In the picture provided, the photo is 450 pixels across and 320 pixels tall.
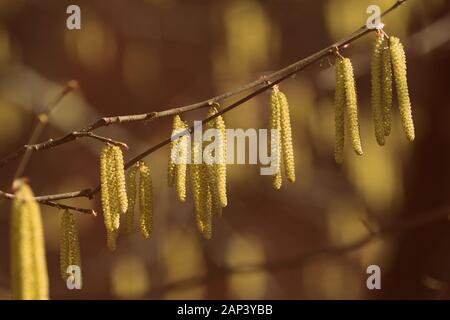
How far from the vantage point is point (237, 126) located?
2826 millimetres

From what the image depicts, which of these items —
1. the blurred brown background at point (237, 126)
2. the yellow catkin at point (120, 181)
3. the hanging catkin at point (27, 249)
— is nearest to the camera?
the hanging catkin at point (27, 249)

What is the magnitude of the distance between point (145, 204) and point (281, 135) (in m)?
0.25

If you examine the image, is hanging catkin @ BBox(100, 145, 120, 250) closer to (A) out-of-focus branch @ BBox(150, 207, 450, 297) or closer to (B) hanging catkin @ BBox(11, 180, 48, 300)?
(B) hanging catkin @ BBox(11, 180, 48, 300)

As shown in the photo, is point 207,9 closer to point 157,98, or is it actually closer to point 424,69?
point 157,98

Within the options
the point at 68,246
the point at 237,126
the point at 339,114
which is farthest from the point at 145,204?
the point at 237,126

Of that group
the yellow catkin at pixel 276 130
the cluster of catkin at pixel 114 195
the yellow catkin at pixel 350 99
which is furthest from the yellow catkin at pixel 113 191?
the yellow catkin at pixel 350 99

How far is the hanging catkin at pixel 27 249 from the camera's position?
41.8 inches

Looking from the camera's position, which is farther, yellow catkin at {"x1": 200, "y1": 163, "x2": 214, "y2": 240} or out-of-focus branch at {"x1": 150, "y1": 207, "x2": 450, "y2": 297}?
out-of-focus branch at {"x1": 150, "y1": 207, "x2": 450, "y2": 297}

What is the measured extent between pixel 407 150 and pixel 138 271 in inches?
38.8

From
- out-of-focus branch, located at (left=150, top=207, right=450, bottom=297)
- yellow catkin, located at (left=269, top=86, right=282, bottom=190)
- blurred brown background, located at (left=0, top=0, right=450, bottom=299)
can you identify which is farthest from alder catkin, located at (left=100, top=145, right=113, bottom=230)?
out-of-focus branch, located at (left=150, top=207, right=450, bottom=297)

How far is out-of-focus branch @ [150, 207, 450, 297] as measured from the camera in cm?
289

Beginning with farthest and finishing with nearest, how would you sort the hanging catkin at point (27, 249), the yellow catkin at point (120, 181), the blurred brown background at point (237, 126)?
1. the blurred brown background at point (237, 126)
2. the yellow catkin at point (120, 181)
3. the hanging catkin at point (27, 249)

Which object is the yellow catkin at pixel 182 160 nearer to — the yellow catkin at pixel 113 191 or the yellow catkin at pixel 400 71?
the yellow catkin at pixel 113 191

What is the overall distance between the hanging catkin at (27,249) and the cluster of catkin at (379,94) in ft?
1.78
